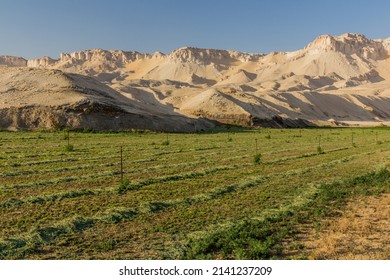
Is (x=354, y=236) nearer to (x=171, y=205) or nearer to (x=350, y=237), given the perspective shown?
(x=350, y=237)

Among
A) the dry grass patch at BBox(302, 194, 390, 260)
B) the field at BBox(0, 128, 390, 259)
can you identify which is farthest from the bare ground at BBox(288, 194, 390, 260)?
the field at BBox(0, 128, 390, 259)

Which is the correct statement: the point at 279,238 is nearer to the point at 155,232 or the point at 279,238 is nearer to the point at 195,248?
the point at 195,248

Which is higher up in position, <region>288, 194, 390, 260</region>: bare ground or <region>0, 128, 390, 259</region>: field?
<region>0, 128, 390, 259</region>: field

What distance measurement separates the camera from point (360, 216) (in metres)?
12.6

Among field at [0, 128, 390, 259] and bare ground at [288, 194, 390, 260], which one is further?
field at [0, 128, 390, 259]

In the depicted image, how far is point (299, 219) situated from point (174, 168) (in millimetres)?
11141

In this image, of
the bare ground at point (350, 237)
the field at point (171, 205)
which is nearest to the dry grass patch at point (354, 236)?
the bare ground at point (350, 237)

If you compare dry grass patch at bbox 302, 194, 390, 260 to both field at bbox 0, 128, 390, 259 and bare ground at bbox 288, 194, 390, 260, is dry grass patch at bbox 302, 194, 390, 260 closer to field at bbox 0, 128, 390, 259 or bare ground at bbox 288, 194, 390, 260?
bare ground at bbox 288, 194, 390, 260

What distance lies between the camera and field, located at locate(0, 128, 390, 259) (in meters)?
9.76

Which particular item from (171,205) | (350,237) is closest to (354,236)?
(350,237)

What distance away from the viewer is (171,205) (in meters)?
13.9

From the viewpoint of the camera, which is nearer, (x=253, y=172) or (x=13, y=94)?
(x=253, y=172)
